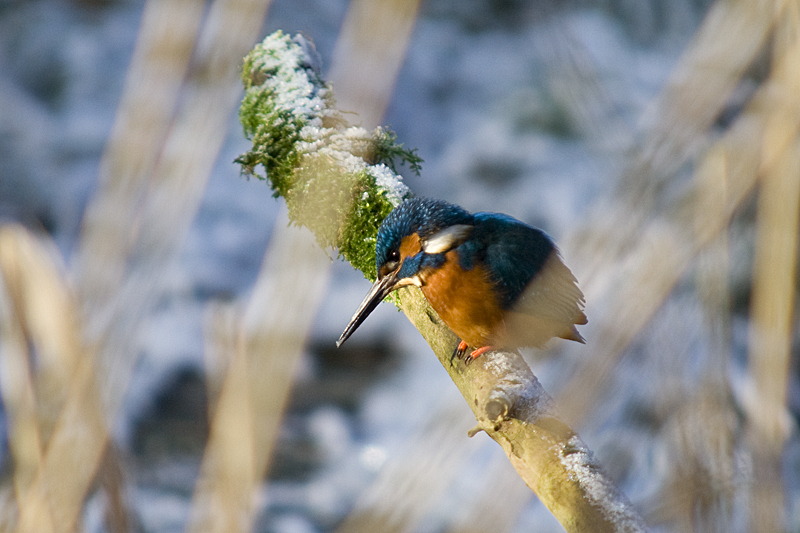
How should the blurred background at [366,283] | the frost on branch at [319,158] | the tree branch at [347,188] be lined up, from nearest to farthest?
the blurred background at [366,283], the tree branch at [347,188], the frost on branch at [319,158]

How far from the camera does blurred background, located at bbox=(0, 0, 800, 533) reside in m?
1.10

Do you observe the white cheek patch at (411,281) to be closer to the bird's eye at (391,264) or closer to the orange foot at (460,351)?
the bird's eye at (391,264)

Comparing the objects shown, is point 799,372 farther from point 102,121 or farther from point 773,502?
point 102,121

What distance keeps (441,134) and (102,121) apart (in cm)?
346

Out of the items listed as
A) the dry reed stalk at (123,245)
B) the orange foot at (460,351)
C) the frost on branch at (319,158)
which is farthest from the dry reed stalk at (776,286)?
the dry reed stalk at (123,245)

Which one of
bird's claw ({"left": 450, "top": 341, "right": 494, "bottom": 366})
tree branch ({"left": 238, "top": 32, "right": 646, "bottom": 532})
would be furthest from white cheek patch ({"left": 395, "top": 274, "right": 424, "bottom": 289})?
bird's claw ({"left": 450, "top": 341, "right": 494, "bottom": 366})

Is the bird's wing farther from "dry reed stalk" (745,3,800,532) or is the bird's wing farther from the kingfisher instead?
"dry reed stalk" (745,3,800,532)

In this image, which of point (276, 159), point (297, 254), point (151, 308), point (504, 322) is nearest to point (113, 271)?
point (151, 308)

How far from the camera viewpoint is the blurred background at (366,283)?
3.62ft

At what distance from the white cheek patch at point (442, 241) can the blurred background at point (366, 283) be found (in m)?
0.37

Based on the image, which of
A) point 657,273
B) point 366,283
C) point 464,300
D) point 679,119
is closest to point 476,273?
point 464,300

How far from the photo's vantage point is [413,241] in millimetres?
1762

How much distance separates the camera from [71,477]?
39.8 inches

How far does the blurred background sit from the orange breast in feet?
0.77
